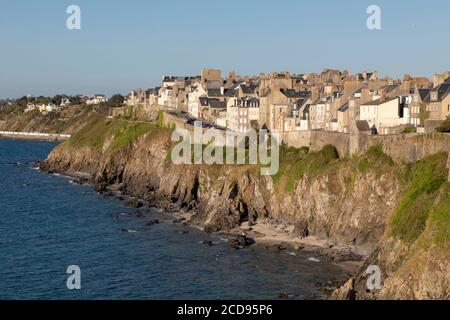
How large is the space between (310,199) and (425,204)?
2226cm

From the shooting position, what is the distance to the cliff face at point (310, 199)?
47.6 m

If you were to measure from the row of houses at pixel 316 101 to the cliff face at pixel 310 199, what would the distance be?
933cm

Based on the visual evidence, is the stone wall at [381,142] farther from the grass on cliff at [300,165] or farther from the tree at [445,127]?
the tree at [445,127]

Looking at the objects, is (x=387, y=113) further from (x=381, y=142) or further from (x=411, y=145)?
(x=411, y=145)

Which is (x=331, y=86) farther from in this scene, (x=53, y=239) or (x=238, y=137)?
(x=53, y=239)

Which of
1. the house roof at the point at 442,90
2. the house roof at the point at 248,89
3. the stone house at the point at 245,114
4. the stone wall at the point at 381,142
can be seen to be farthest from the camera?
the house roof at the point at 248,89

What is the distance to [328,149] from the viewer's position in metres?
78.9

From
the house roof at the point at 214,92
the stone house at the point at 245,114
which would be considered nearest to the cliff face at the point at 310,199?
the stone house at the point at 245,114

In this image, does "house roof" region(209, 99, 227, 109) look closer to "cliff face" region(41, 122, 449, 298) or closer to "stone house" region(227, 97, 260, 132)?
"stone house" region(227, 97, 260, 132)

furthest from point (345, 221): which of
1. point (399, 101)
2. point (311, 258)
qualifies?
point (399, 101)

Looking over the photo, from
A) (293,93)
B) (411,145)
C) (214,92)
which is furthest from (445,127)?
(214,92)

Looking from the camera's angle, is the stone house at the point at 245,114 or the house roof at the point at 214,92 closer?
the stone house at the point at 245,114

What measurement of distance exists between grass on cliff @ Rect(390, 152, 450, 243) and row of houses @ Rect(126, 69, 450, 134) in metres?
12.1

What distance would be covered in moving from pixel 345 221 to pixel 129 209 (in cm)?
3505
